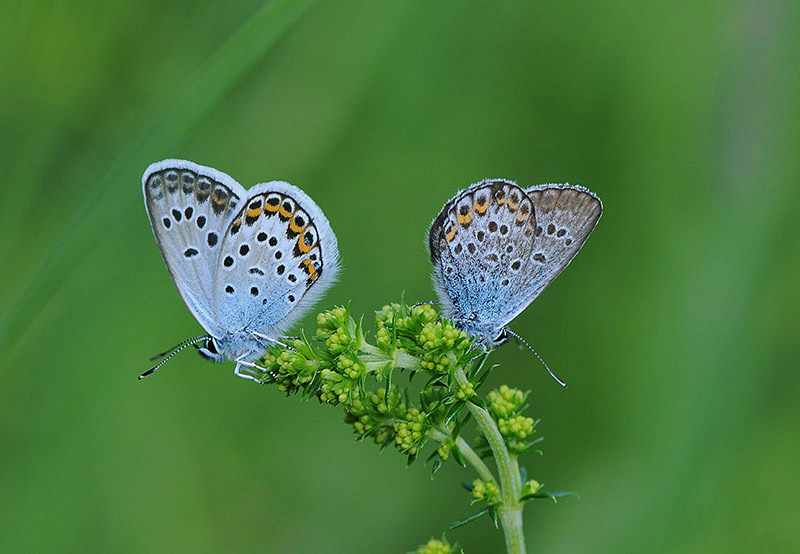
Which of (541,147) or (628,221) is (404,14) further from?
(628,221)

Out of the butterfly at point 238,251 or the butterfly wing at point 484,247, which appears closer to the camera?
the butterfly wing at point 484,247

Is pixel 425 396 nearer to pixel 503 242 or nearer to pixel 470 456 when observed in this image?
pixel 470 456

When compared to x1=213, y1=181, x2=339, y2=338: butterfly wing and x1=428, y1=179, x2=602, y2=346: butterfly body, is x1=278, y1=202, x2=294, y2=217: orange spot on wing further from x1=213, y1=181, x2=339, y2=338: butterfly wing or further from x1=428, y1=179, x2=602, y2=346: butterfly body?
x1=428, y1=179, x2=602, y2=346: butterfly body

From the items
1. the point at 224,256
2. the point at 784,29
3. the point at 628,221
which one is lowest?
the point at 224,256

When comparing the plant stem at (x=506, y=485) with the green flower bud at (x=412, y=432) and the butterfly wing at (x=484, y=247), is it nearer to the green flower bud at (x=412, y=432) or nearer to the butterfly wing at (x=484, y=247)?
the green flower bud at (x=412, y=432)

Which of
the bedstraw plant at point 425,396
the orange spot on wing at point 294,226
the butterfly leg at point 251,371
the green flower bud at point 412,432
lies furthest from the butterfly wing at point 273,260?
the green flower bud at point 412,432

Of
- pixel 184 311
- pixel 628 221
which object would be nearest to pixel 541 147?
pixel 628 221

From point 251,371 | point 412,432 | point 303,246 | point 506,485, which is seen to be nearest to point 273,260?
point 303,246
